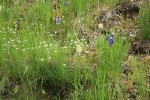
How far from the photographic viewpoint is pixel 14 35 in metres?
3.30

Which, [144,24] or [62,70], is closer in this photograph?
[62,70]

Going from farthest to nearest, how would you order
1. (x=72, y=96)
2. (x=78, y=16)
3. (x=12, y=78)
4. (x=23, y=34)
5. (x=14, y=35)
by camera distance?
1. (x=78, y=16)
2. (x=14, y=35)
3. (x=23, y=34)
4. (x=12, y=78)
5. (x=72, y=96)

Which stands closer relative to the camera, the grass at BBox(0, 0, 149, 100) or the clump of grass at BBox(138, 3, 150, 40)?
the grass at BBox(0, 0, 149, 100)

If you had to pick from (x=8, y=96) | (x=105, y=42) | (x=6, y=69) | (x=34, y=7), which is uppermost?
(x=34, y=7)

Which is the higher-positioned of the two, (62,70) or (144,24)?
(144,24)

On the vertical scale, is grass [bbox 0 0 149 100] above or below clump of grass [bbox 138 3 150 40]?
below

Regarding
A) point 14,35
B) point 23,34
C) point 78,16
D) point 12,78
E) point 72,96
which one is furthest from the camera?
point 78,16

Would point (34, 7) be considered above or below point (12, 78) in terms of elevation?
above

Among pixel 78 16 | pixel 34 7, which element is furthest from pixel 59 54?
pixel 34 7

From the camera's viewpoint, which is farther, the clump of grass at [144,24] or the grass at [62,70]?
the clump of grass at [144,24]

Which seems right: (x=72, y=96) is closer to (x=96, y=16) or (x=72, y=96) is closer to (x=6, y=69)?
(x=6, y=69)

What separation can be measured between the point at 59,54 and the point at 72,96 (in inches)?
18.8

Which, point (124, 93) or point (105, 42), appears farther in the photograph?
point (105, 42)

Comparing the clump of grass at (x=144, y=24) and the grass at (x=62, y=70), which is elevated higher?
the clump of grass at (x=144, y=24)
